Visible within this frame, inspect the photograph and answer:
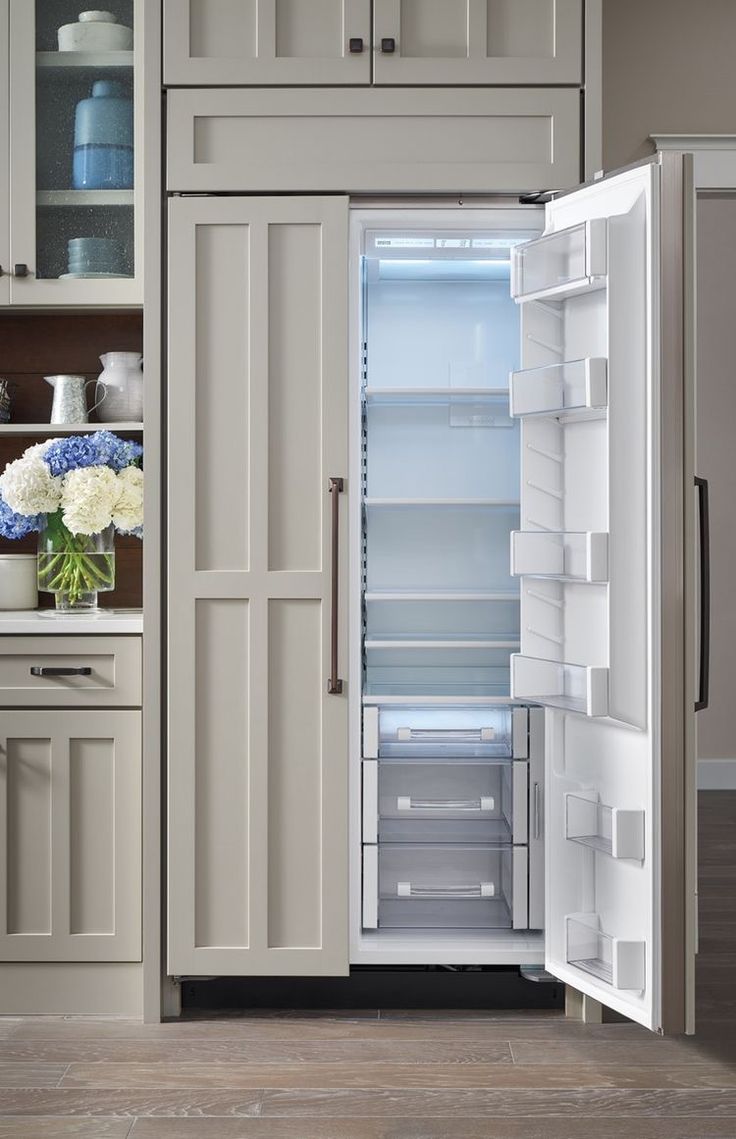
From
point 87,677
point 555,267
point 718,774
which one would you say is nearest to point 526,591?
point 555,267

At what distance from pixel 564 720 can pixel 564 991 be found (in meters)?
0.73

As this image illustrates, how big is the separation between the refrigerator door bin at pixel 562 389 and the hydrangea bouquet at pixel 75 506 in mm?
994

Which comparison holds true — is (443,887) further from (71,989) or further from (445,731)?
(71,989)

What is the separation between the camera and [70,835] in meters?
2.52

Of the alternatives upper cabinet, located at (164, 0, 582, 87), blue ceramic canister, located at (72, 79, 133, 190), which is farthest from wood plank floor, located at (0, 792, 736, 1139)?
upper cabinet, located at (164, 0, 582, 87)

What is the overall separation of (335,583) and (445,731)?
18.8 inches

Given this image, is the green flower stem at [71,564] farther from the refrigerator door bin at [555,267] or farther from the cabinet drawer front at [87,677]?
the refrigerator door bin at [555,267]

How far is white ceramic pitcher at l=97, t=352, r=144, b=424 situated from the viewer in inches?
114

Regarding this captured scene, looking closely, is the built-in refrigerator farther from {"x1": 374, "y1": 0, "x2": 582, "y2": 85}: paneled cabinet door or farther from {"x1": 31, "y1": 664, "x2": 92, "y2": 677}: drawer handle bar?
{"x1": 31, "y1": 664, "x2": 92, "y2": 677}: drawer handle bar

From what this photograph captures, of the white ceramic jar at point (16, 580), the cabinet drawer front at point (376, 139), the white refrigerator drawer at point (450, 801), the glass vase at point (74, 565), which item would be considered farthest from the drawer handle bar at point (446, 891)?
the cabinet drawer front at point (376, 139)

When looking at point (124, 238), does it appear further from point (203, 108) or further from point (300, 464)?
point (300, 464)

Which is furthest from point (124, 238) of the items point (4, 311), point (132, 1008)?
point (132, 1008)

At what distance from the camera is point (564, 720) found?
2404 mm

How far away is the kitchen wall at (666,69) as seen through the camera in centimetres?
356
